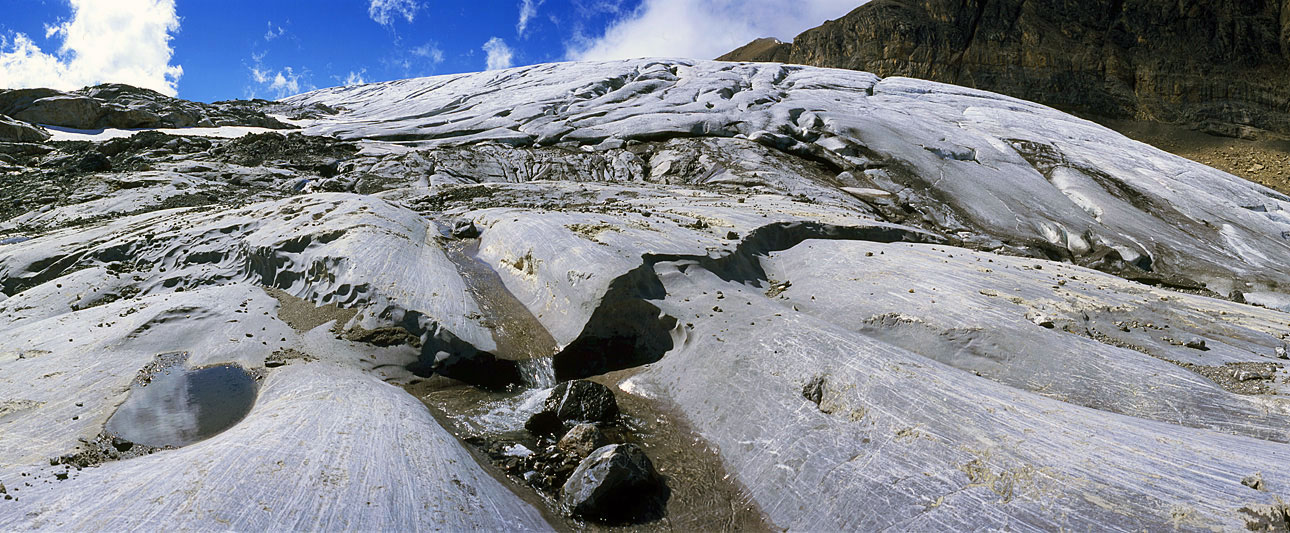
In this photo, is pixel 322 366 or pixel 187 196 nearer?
pixel 322 366

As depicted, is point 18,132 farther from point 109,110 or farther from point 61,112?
point 109,110

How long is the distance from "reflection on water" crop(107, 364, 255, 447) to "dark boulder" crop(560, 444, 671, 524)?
3.91 meters

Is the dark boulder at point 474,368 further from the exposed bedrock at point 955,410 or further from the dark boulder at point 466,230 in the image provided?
the dark boulder at point 466,230

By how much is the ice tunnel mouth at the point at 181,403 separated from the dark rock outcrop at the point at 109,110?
28013 mm

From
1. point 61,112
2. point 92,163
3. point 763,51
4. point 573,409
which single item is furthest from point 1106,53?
point 61,112

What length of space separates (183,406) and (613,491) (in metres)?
5.10

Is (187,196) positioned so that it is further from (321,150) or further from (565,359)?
(565,359)

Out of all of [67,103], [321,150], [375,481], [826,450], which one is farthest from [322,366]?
[67,103]

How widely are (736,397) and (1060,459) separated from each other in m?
3.17

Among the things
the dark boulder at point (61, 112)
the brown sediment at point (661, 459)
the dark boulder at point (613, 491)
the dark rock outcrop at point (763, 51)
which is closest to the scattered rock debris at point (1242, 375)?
the brown sediment at point (661, 459)

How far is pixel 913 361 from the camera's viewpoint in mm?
6867

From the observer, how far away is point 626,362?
890 cm

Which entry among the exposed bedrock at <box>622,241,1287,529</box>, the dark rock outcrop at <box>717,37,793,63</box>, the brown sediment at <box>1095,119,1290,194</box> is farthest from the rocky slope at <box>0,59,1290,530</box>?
the dark rock outcrop at <box>717,37,793,63</box>

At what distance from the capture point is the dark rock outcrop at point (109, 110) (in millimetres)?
27062
